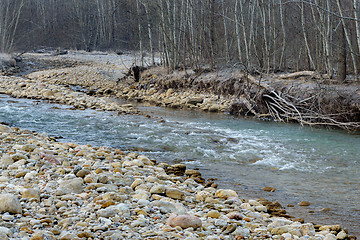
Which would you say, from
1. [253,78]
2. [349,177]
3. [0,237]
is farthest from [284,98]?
[0,237]

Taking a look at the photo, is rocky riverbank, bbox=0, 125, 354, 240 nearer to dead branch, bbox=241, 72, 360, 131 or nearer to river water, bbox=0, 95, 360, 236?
river water, bbox=0, 95, 360, 236

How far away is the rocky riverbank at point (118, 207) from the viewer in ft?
8.61

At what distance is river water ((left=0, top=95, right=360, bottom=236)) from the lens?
4.32 meters

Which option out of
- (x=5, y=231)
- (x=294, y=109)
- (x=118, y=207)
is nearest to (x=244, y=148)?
(x=294, y=109)

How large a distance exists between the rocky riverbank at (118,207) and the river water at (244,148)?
1.96 feet

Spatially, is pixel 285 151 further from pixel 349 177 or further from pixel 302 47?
pixel 302 47

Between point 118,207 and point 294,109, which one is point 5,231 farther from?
point 294,109

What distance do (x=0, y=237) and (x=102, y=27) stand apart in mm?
42817

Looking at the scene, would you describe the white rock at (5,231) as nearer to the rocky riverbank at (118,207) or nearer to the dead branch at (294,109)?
the rocky riverbank at (118,207)

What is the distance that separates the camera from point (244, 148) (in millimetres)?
6820

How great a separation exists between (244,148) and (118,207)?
4.23 meters

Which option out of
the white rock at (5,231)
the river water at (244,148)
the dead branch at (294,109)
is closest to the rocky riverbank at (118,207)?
the white rock at (5,231)

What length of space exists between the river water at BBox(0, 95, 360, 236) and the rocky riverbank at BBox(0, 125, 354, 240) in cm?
60

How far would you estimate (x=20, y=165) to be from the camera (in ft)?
13.7
